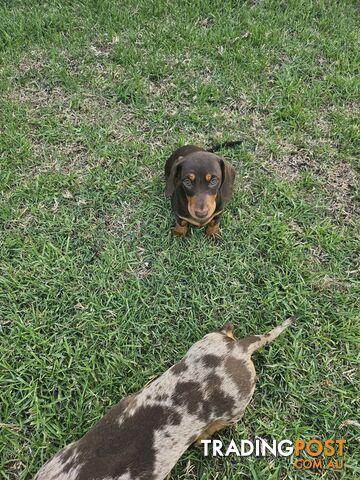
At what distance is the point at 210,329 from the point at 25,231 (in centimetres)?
193

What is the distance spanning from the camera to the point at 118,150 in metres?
4.30

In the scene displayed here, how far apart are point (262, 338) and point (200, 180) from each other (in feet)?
4.24

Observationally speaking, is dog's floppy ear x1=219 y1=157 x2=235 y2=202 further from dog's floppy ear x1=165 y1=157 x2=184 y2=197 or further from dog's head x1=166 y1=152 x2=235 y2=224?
dog's floppy ear x1=165 y1=157 x2=184 y2=197

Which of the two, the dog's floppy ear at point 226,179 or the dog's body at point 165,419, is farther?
the dog's floppy ear at point 226,179

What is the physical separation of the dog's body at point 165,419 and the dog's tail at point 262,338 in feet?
0.18

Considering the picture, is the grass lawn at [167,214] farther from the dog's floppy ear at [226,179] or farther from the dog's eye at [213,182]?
the dog's eye at [213,182]

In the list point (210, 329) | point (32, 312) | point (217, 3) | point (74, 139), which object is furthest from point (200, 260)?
point (217, 3)

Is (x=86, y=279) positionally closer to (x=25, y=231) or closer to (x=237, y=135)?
(x=25, y=231)

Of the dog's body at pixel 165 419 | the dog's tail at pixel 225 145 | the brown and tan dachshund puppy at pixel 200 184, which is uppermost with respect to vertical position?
the brown and tan dachshund puppy at pixel 200 184

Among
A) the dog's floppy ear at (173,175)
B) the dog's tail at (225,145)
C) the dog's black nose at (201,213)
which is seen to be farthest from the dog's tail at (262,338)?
the dog's tail at (225,145)

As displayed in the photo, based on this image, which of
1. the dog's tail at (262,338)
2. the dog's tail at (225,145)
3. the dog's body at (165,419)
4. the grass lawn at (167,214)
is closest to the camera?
the dog's body at (165,419)

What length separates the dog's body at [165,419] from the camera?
2.34 m

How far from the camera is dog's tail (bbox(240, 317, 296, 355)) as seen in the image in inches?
113

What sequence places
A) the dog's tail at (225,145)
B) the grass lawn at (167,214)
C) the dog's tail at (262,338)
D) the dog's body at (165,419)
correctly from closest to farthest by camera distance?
the dog's body at (165,419) < the dog's tail at (262,338) < the grass lawn at (167,214) < the dog's tail at (225,145)
